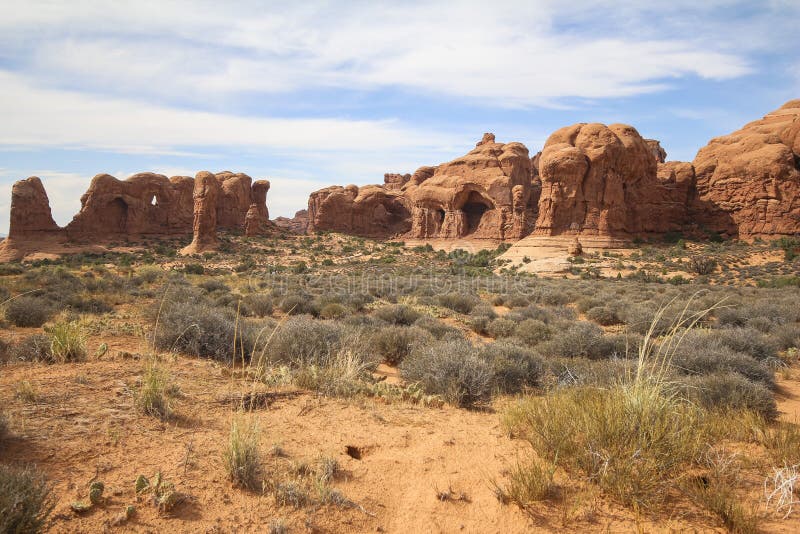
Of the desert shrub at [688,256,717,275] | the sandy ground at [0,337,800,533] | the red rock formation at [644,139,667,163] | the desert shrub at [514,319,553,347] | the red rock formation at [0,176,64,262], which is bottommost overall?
the desert shrub at [514,319,553,347]

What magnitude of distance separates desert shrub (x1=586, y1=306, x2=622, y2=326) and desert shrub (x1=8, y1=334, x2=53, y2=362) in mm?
12812

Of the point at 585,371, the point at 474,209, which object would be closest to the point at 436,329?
the point at 585,371

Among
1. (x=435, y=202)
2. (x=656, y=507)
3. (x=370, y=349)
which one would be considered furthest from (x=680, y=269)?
(x=656, y=507)

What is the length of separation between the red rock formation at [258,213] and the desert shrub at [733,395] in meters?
43.9

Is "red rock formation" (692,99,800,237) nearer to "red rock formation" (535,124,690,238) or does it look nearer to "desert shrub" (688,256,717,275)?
"red rock formation" (535,124,690,238)

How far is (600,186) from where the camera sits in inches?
1444

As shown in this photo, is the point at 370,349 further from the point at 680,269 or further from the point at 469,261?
the point at 469,261

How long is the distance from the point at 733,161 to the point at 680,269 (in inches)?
694

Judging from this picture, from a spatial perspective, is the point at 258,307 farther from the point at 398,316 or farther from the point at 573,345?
the point at 573,345

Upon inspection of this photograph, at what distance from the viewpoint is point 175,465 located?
2.83 metres

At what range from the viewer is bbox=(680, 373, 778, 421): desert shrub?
451cm

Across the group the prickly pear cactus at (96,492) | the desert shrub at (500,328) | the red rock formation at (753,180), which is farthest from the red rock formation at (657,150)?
the prickly pear cactus at (96,492)

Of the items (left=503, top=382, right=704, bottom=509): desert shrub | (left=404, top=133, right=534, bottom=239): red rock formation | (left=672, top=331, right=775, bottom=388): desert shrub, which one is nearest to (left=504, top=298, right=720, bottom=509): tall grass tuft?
(left=503, top=382, right=704, bottom=509): desert shrub

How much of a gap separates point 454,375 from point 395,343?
2303mm
